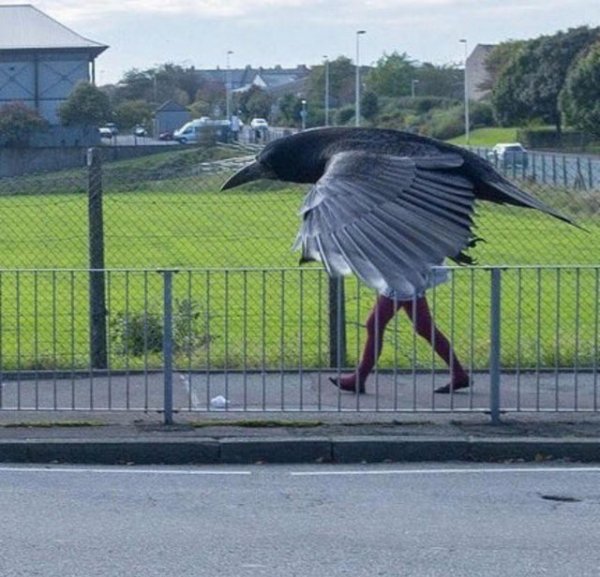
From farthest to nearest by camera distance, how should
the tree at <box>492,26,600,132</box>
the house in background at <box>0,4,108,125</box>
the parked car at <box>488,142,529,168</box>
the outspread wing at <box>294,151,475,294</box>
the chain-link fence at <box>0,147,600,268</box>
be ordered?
1. the tree at <box>492,26,600,132</box>
2. the house in background at <box>0,4,108,125</box>
3. the parked car at <box>488,142,529,168</box>
4. the chain-link fence at <box>0,147,600,268</box>
5. the outspread wing at <box>294,151,475,294</box>

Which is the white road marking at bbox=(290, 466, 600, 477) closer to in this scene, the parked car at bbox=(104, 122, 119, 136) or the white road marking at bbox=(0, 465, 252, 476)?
the white road marking at bbox=(0, 465, 252, 476)

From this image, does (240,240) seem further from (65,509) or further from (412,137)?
(412,137)

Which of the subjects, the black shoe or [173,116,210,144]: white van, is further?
[173,116,210,144]: white van

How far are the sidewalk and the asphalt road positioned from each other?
0.56 ft

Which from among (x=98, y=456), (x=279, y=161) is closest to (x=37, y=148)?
(x=98, y=456)

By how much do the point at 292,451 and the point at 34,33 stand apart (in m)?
44.8

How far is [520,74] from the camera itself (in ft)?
205

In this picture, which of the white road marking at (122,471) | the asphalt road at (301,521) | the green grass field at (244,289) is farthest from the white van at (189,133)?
the asphalt road at (301,521)

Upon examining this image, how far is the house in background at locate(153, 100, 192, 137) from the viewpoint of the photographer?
153 feet

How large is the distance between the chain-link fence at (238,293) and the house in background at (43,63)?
1649cm

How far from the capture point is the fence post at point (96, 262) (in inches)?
512

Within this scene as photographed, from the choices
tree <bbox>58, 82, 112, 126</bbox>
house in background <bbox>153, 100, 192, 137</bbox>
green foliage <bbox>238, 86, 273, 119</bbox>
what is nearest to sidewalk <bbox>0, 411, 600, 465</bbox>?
tree <bbox>58, 82, 112, 126</bbox>

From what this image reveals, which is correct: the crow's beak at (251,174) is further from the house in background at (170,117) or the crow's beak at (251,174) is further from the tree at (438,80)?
the tree at (438,80)

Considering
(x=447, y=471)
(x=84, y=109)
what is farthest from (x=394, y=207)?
(x=84, y=109)
